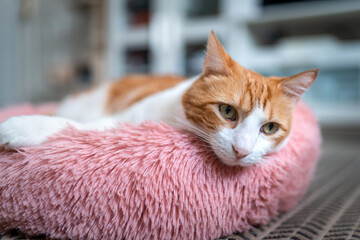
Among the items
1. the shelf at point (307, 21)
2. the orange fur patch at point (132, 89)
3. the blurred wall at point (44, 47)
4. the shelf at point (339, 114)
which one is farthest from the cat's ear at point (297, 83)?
→ the blurred wall at point (44, 47)

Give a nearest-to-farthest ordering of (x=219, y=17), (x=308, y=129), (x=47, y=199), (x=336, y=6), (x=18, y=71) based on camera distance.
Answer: (x=47, y=199) < (x=308, y=129) < (x=336, y=6) < (x=219, y=17) < (x=18, y=71)

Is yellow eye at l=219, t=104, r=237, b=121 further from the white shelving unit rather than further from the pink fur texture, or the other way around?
the white shelving unit

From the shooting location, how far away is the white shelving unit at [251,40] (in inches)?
92.0

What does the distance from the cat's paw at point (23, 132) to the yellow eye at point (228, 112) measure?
419mm

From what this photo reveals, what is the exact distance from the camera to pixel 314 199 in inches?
38.3

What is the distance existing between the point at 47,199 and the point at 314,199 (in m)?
0.81

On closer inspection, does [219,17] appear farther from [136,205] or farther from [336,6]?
[136,205]

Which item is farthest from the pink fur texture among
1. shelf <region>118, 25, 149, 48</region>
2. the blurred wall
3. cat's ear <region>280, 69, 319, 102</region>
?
the blurred wall

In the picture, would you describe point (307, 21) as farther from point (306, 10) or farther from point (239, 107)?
point (239, 107)

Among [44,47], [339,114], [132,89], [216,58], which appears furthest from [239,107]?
[44,47]

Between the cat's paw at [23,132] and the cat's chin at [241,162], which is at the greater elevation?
the cat's paw at [23,132]

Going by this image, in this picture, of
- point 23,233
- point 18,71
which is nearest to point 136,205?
point 23,233

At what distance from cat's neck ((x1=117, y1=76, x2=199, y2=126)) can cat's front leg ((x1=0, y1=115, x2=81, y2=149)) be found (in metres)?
0.27

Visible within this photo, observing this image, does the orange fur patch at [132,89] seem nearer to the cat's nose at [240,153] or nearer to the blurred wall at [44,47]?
the cat's nose at [240,153]
